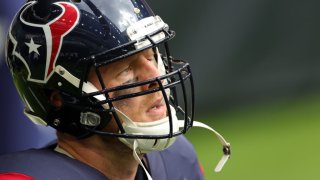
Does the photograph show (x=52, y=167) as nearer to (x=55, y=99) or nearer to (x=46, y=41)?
(x=55, y=99)

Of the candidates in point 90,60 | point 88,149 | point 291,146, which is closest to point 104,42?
point 90,60

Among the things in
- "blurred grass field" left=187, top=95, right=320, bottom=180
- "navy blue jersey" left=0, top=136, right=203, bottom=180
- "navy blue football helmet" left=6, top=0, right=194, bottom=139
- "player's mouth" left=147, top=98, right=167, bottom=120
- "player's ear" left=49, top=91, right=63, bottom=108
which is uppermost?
"navy blue football helmet" left=6, top=0, right=194, bottom=139

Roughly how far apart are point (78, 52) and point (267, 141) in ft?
8.11

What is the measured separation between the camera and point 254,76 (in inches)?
182

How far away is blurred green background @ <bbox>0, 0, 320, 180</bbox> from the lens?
14.3ft

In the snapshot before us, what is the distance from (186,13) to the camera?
4.40 m

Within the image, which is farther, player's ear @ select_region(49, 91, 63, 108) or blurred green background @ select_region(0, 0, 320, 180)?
blurred green background @ select_region(0, 0, 320, 180)

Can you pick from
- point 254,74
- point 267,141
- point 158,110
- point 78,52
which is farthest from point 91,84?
point 254,74

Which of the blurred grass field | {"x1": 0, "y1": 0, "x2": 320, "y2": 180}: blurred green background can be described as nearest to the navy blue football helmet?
the blurred grass field

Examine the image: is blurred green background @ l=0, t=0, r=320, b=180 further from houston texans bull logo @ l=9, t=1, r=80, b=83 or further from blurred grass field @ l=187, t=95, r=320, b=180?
houston texans bull logo @ l=9, t=1, r=80, b=83

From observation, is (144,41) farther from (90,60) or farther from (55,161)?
(55,161)

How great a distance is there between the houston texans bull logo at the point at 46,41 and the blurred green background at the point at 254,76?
6.81ft

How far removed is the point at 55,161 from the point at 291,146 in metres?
2.42

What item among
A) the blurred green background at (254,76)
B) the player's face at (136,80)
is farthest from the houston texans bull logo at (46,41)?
the blurred green background at (254,76)
